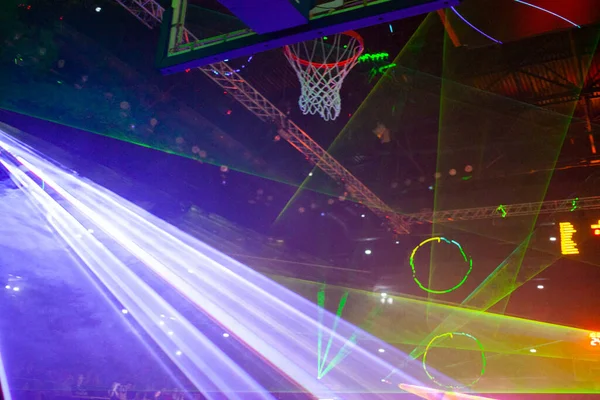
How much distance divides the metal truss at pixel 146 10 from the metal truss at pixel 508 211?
521cm

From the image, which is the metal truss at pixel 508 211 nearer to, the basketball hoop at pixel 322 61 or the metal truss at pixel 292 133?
the metal truss at pixel 292 133

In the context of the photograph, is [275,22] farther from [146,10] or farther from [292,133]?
[292,133]

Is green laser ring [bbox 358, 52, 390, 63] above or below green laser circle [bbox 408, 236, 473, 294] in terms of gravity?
above

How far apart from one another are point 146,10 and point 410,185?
16.8 feet

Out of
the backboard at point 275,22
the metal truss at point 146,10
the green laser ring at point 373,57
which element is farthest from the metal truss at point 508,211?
the backboard at point 275,22

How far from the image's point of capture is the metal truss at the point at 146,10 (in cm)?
422

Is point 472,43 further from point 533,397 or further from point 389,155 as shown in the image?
point 533,397

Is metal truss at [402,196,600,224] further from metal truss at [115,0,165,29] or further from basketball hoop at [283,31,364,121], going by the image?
metal truss at [115,0,165,29]

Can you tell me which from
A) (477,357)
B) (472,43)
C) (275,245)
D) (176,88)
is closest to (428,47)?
(472,43)

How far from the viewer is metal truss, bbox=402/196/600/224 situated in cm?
663

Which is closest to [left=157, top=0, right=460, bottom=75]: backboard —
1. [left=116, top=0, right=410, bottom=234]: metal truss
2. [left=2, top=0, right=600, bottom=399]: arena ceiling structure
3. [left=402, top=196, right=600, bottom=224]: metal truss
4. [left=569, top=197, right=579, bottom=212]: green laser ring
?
[left=2, top=0, right=600, bottom=399]: arena ceiling structure

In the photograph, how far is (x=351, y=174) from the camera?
6.99 meters

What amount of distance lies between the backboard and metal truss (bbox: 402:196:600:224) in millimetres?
5401

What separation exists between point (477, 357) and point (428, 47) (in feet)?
20.0
